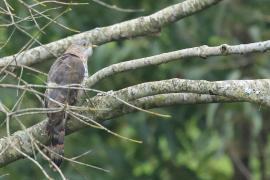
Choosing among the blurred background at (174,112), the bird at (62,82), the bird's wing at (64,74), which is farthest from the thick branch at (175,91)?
the blurred background at (174,112)

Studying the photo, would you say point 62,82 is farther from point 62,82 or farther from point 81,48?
point 81,48

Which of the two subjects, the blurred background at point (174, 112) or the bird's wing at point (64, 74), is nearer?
the bird's wing at point (64, 74)

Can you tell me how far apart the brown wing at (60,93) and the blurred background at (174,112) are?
1.49 metres

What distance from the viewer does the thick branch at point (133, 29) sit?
20.3ft

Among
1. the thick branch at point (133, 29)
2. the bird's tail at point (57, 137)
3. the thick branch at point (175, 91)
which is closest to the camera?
the thick branch at point (175, 91)

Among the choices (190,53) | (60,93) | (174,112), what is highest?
(190,53)

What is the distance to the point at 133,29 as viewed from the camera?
20.8ft

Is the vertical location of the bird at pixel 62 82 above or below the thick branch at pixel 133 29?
below

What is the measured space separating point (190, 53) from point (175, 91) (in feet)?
0.84

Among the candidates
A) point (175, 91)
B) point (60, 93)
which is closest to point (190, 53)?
point (175, 91)

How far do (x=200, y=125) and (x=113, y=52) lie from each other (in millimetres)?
1666

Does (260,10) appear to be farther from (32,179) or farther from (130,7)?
(32,179)

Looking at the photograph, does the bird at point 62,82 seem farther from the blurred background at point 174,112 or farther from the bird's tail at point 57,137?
the blurred background at point 174,112

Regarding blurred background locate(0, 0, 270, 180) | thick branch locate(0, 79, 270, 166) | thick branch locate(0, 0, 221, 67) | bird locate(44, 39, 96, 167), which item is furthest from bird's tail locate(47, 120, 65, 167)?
blurred background locate(0, 0, 270, 180)
